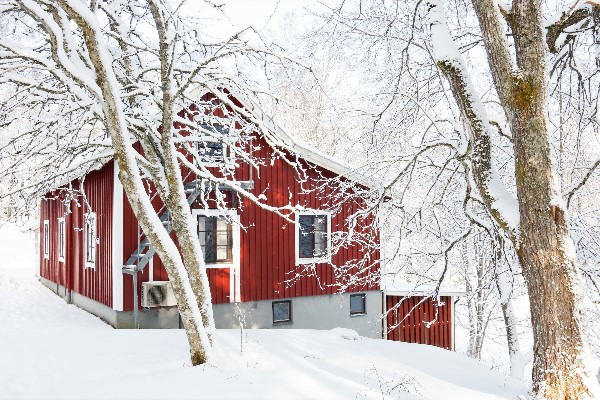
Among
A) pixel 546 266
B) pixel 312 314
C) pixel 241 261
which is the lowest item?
pixel 312 314

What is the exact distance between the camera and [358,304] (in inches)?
631

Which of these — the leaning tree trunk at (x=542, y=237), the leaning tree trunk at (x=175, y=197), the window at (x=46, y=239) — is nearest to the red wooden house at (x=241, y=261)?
the window at (x=46, y=239)

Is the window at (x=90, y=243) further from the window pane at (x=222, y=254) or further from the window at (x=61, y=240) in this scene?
the window pane at (x=222, y=254)

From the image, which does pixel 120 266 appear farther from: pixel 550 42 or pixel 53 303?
pixel 550 42

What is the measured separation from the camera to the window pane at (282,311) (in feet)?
47.4

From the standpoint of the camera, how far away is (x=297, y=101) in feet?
84.7

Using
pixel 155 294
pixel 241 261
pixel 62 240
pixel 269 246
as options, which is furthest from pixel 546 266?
pixel 62 240

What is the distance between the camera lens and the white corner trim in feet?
39.4

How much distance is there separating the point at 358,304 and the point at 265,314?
10.8 feet

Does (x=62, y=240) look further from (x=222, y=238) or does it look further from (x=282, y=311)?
(x=282, y=311)

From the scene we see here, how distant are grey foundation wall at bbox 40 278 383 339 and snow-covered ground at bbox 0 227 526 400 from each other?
3.73ft

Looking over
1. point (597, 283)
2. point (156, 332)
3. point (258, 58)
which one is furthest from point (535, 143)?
point (156, 332)

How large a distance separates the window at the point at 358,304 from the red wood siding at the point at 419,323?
92 cm

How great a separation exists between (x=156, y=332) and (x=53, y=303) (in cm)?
686
